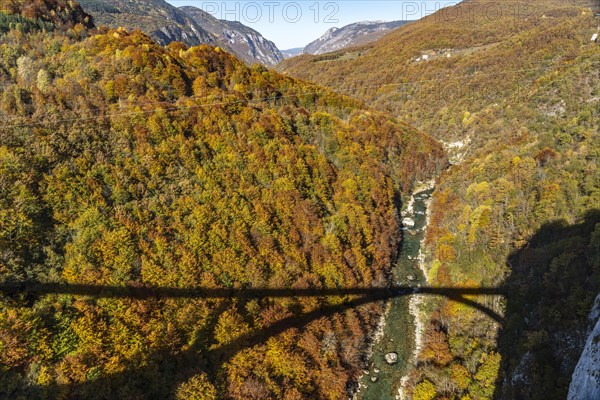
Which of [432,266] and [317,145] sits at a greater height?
[317,145]

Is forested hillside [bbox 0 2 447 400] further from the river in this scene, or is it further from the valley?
the river

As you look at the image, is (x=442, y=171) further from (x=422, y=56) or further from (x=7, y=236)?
(x=422, y=56)

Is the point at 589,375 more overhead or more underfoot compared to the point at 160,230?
more underfoot

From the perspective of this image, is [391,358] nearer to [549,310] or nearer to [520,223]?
[549,310]

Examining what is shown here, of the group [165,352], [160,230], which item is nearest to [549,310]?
[165,352]

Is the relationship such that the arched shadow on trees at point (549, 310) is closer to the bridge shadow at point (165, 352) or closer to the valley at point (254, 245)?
the valley at point (254, 245)

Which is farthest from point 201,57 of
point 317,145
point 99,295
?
point 99,295

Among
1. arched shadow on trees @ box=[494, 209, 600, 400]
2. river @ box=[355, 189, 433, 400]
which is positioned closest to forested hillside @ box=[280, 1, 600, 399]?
arched shadow on trees @ box=[494, 209, 600, 400]
